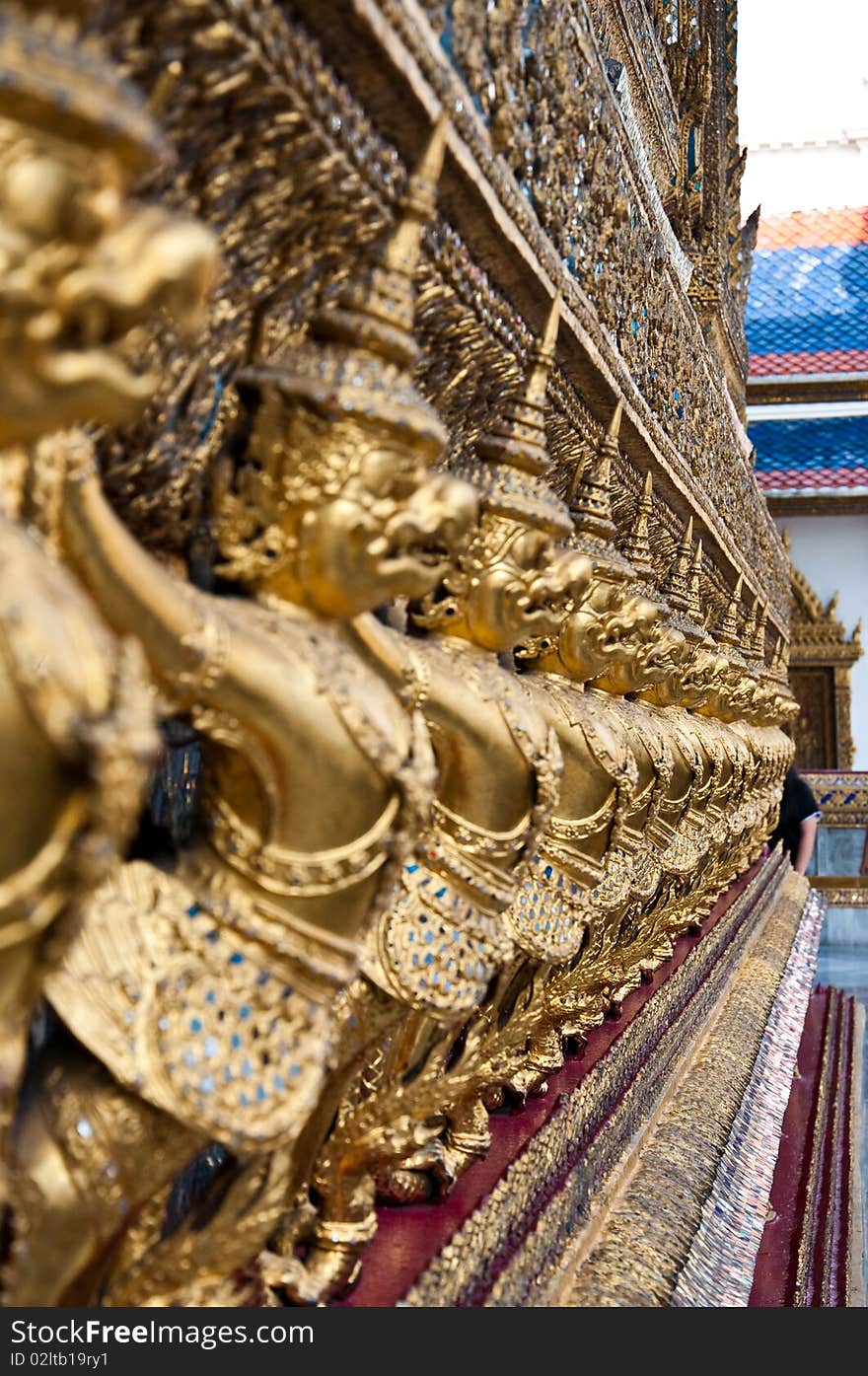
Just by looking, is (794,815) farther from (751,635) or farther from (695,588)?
(695,588)

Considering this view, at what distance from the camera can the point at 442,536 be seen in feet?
3.43

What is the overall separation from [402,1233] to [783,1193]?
1.71m

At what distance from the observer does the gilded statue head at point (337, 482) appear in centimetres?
101

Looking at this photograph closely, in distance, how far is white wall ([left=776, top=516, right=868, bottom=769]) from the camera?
37.8 ft

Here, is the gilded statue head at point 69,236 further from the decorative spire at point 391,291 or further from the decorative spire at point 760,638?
the decorative spire at point 760,638

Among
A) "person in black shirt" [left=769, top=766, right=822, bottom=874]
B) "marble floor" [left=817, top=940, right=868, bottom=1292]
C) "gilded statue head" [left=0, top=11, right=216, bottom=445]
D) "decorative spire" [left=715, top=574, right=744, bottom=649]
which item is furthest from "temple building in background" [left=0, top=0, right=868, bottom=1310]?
"person in black shirt" [left=769, top=766, right=822, bottom=874]

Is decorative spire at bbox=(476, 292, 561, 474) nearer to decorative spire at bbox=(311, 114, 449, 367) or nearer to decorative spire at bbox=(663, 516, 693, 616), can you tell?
decorative spire at bbox=(311, 114, 449, 367)

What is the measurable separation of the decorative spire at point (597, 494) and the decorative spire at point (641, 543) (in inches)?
14.7

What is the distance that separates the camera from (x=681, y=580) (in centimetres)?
325

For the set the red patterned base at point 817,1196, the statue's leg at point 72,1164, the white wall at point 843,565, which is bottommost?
the red patterned base at point 817,1196

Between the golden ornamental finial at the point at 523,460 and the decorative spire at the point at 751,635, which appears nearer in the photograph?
the golden ornamental finial at the point at 523,460

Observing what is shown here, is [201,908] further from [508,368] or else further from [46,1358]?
[508,368]

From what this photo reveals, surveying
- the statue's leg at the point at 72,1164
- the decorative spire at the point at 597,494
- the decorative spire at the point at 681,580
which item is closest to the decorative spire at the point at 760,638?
the decorative spire at the point at 681,580

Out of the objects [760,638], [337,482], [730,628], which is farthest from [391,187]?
[760,638]
